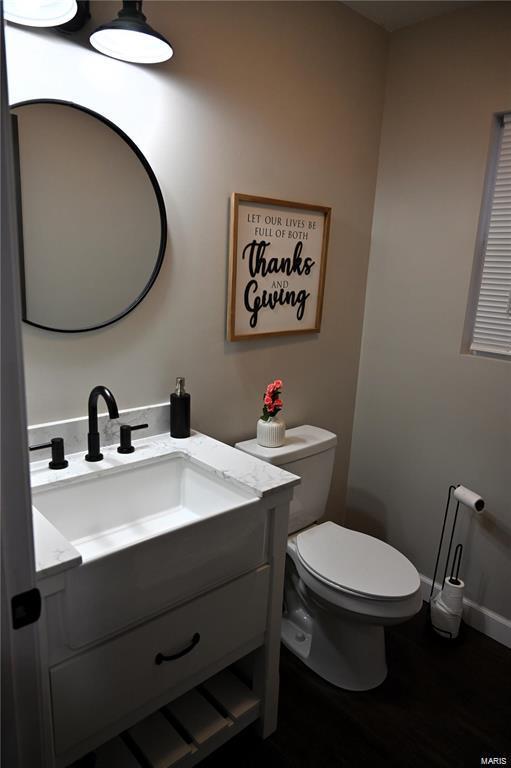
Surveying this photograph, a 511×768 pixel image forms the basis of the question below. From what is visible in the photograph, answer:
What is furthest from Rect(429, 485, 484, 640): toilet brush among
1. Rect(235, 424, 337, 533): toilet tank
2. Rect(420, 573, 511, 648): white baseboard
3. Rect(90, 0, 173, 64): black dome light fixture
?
Rect(90, 0, 173, 64): black dome light fixture

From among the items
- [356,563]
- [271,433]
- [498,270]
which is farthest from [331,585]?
[498,270]

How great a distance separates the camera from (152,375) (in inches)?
69.2

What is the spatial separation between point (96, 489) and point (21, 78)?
112cm

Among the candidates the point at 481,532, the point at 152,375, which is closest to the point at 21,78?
the point at 152,375

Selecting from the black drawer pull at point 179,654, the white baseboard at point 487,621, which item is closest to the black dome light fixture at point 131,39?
the black drawer pull at point 179,654

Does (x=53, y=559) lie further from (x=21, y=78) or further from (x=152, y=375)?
(x=21, y=78)

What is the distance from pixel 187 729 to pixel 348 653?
65cm

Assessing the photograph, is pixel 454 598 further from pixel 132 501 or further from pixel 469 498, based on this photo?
pixel 132 501

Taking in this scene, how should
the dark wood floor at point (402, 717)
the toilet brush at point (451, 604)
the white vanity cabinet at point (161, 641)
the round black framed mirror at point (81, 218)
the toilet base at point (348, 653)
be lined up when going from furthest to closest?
the toilet brush at point (451, 604), the toilet base at point (348, 653), the dark wood floor at point (402, 717), the round black framed mirror at point (81, 218), the white vanity cabinet at point (161, 641)

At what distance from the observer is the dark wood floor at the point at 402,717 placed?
5.35 feet

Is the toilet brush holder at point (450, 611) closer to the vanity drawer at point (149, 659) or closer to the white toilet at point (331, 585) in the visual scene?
the white toilet at point (331, 585)

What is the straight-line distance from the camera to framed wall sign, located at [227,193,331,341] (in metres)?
1.91

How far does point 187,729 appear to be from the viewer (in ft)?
5.02

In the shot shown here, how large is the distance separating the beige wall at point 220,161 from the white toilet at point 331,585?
0.88ft
